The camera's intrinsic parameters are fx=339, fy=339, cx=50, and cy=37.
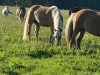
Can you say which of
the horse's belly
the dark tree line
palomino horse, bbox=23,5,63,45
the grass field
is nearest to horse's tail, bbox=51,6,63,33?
palomino horse, bbox=23,5,63,45

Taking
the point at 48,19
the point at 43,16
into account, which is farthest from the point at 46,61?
the point at 43,16

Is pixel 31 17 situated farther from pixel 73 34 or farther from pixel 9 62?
pixel 9 62

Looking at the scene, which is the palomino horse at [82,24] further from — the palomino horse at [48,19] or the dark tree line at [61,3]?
the dark tree line at [61,3]

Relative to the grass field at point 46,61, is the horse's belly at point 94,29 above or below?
above

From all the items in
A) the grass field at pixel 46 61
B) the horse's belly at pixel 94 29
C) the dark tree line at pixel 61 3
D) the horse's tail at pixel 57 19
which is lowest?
the dark tree line at pixel 61 3

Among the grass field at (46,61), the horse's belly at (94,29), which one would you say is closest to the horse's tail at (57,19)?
the horse's belly at (94,29)

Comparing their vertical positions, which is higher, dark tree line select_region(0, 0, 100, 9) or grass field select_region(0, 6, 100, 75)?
grass field select_region(0, 6, 100, 75)

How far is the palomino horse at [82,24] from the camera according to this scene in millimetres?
15000

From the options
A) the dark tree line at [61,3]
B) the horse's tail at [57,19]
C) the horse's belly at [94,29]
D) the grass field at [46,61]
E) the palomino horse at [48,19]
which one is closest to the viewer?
the grass field at [46,61]

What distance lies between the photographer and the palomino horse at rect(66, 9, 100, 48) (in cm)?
1500

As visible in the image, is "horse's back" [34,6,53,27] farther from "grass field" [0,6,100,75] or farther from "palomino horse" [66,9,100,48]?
"grass field" [0,6,100,75]

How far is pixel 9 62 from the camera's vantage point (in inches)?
449

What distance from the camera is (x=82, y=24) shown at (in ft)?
49.9

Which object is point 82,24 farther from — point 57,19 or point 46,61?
point 46,61
